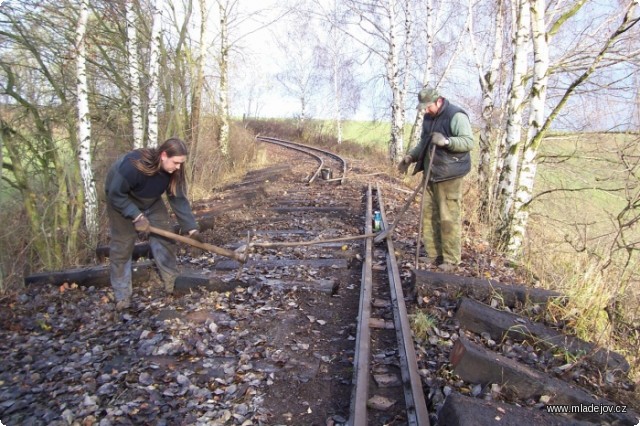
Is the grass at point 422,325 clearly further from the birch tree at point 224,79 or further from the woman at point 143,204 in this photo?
the birch tree at point 224,79

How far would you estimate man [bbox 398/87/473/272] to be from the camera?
18.7ft

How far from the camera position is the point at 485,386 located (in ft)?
11.4

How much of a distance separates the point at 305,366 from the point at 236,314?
1235 millimetres

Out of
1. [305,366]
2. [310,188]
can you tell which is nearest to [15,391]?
[305,366]

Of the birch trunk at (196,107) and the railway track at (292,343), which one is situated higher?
Answer: the birch trunk at (196,107)

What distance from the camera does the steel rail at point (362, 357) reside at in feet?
10.1

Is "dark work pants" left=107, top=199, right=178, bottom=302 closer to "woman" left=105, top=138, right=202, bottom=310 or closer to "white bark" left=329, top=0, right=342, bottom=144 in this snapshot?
"woman" left=105, top=138, right=202, bottom=310

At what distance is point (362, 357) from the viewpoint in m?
3.79

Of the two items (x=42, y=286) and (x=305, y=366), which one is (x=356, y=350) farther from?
(x=42, y=286)

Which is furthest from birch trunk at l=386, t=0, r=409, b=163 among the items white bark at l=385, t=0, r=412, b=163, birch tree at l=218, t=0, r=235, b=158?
birch tree at l=218, t=0, r=235, b=158

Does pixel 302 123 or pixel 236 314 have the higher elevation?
pixel 302 123

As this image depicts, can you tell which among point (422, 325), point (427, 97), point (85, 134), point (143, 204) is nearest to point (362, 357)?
point (422, 325)

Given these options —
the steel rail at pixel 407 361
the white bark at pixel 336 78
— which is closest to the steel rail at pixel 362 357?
the steel rail at pixel 407 361

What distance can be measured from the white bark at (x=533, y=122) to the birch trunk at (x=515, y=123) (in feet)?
0.70
